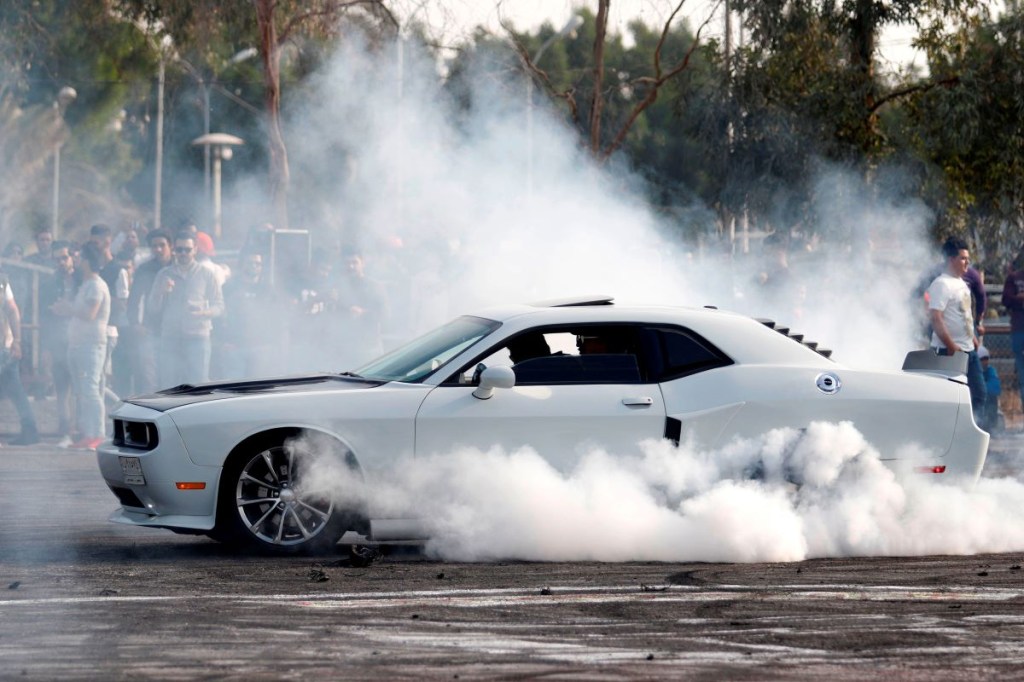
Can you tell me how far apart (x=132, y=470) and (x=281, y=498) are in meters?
0.76

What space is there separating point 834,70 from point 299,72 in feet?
23.0

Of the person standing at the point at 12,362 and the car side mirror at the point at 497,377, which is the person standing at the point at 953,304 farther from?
the person standing at the point at 12,362

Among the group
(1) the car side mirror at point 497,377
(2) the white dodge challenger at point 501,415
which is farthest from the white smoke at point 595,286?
(1) the car side mirror at point 497,377

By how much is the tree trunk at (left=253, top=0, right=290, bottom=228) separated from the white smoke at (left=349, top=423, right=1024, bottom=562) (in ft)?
41.3

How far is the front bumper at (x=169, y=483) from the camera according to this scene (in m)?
7.75

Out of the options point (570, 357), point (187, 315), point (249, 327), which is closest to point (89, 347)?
point (187, 315)

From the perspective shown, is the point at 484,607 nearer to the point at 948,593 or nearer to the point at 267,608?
the point at 267,608

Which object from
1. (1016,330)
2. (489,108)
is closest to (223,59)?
(489,108)

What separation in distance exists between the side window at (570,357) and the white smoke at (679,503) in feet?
1.30

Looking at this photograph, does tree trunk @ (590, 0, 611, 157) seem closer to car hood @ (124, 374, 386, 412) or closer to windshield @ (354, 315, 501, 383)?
windshield @ (354, 315, 501, 383)

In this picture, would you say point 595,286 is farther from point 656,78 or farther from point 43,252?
point 43,252

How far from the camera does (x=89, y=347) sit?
13.8 metres

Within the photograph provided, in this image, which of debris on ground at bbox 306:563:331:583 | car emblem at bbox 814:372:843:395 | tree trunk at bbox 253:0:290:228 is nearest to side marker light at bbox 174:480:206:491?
debris on ground at bbox 306:563:331:583

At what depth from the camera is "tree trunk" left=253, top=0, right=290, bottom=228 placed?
19859 mm
